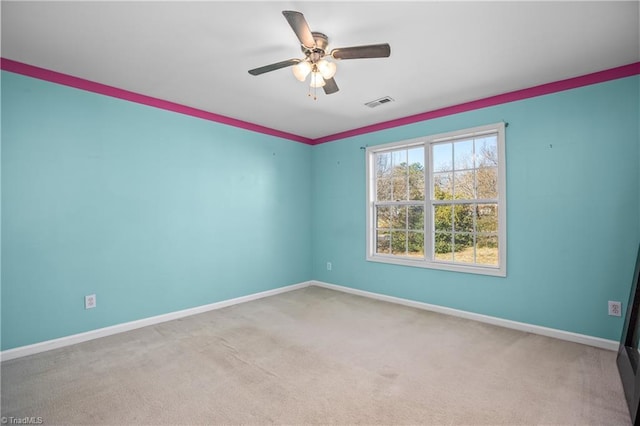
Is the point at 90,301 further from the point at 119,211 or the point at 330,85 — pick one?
the point at 330,85

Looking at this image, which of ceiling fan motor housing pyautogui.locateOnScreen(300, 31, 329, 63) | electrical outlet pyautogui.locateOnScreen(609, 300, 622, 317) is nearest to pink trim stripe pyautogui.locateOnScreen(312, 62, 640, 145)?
electrical outlet pyautogui.locateOnScreen(609, 300, 622, 317)

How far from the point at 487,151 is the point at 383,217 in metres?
1.63

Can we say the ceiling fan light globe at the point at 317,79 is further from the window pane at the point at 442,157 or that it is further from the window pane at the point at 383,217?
the window pane at the point at 383,217

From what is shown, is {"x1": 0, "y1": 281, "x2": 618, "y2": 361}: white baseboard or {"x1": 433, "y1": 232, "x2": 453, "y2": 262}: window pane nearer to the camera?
{"x1": 0, "y1": 281, "x2": 618, "y2": 361}: white baseboard

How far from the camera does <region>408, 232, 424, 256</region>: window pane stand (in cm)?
422

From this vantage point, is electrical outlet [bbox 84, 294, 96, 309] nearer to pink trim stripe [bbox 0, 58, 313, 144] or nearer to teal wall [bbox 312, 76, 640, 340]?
pink trim stripe [bbox 0, 58, 313, 144]

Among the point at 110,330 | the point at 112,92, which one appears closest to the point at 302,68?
the point at 112,92

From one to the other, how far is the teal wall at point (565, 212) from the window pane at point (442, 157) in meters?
0.21

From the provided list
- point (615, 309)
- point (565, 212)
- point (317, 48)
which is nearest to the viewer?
point (317, 48)

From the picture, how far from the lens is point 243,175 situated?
448 cm

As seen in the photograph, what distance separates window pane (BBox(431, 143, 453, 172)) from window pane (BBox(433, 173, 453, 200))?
0.26ft

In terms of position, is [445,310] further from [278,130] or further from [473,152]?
[278,130]

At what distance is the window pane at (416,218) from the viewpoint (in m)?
4.22

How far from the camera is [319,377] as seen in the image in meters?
2.37
